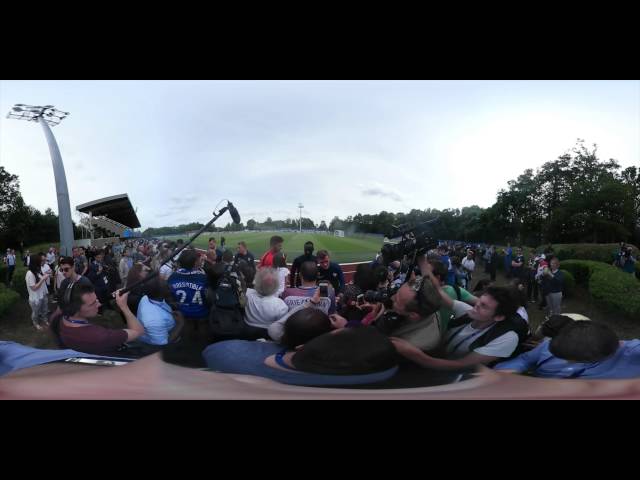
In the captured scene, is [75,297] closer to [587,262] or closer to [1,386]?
[1,386]

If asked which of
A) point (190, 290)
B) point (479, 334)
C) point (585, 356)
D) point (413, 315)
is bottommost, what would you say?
point (585, 356)

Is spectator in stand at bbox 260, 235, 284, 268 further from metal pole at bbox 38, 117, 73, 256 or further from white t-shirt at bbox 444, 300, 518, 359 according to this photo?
metal pole at bbox 38, 117, 73, 256

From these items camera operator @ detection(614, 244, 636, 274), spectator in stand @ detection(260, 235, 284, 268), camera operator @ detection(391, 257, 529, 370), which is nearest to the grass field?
spectator in stand @ detection(260, 235, 284, 268)

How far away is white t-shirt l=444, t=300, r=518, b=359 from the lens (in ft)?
5.96

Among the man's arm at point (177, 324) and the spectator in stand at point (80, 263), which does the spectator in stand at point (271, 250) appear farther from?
the spectator in stand at point (80, 263)

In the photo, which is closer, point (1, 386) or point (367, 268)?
point (367, 268)

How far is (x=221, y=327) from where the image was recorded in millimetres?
1874

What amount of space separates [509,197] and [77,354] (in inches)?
106

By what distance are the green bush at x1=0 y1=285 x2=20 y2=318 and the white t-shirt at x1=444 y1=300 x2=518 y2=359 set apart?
105 inches

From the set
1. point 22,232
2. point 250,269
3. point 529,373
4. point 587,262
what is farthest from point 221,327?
point 587,262

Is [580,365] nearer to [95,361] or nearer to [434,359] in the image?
[434,359]

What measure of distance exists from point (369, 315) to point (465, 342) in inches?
22.4

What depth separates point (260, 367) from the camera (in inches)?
72.4

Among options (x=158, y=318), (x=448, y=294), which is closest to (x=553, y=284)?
(x=448, y=294)
